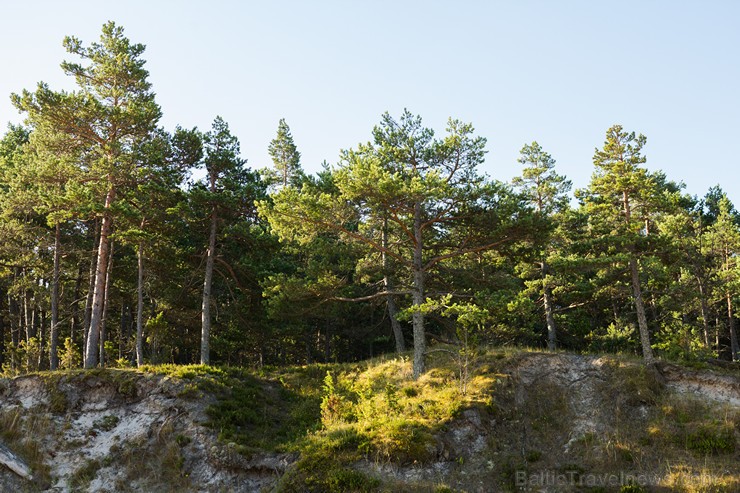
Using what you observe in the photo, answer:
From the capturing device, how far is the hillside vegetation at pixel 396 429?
14.6m

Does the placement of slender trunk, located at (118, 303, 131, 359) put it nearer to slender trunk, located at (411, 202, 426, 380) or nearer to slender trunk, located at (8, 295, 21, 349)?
slender trunk, located at (8, 295, 21, 349)

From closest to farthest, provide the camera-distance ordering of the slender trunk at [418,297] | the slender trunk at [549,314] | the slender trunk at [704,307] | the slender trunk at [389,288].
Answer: the slender trunk at [418,297], the slender trunk at [389,288], the slender trunk at [704,307], the slender trunk at [549,314]

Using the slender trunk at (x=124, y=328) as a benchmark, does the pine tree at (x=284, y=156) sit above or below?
above

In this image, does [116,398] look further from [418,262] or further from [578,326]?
[578,326]

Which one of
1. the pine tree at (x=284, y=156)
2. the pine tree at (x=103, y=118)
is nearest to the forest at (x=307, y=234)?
the pine tree at (x=103, y=118)

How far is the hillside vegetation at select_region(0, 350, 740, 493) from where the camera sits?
47.9 ft

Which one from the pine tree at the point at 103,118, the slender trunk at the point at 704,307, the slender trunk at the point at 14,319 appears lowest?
the slender trunk at the point at 704,307

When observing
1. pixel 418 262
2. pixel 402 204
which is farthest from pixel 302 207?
pixel 418 262

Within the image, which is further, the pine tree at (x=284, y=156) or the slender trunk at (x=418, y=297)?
the pine tree at (x=284, y=156)

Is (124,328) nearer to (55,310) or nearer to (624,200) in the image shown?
(55,310)

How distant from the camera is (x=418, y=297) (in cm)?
2077

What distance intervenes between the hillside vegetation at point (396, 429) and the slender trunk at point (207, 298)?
217cm

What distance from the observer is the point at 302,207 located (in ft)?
63.6

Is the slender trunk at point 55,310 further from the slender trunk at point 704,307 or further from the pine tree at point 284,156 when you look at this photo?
the slender trunk at point 704,307
